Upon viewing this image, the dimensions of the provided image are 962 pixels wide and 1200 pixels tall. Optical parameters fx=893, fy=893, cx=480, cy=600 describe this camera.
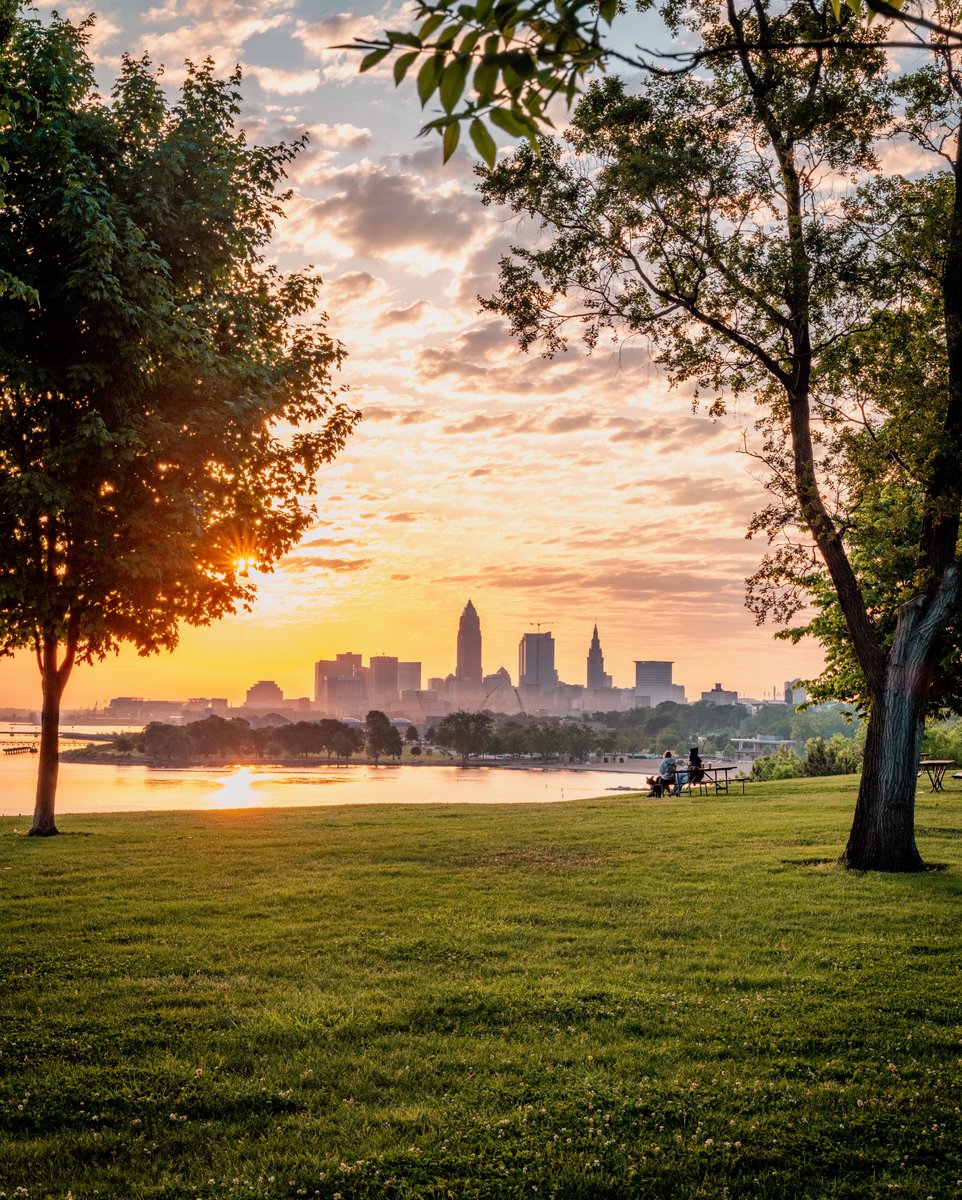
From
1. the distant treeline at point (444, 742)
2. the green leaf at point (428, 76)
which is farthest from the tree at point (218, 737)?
the green leaf at point (428, 76)

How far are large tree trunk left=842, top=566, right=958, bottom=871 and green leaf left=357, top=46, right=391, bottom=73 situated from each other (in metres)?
13.3

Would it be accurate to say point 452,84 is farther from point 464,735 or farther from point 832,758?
point 464,735

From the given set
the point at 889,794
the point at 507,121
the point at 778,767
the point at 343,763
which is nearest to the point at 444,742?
the point at 343,763

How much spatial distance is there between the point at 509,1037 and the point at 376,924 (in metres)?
3.66

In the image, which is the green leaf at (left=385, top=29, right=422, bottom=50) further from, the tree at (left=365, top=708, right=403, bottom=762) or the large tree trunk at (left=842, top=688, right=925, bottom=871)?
the tree at (left=365, top=708, right=403, bottom=762)

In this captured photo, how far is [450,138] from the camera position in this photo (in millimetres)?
2818

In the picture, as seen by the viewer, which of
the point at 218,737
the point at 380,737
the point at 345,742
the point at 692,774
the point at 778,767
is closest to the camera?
the point at 692,774

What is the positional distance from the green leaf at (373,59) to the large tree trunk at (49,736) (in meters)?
17.5

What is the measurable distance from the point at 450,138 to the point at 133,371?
443 inches

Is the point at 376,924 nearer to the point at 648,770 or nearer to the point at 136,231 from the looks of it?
the point at 136,231

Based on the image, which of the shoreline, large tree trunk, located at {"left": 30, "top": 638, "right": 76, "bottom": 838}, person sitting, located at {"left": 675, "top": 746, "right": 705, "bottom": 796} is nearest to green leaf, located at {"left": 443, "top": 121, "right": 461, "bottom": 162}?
large tree trunk, located at {"left": 30, "top": 638, "right": 76, "bottom": 838}

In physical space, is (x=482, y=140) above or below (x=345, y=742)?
above

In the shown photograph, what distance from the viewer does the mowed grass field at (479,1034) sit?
4.75 meters

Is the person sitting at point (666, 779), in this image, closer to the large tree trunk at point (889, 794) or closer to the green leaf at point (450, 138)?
the large tree trunk at point (889, 794)
